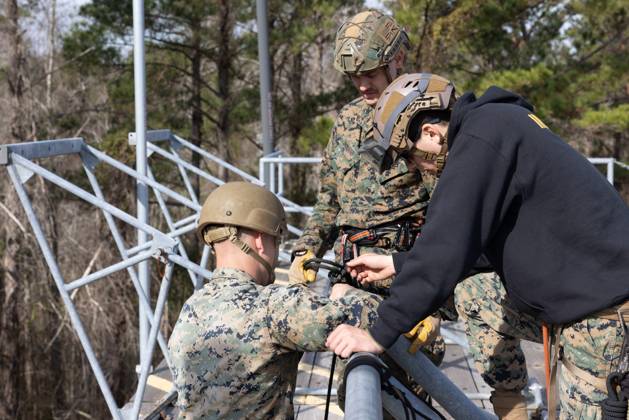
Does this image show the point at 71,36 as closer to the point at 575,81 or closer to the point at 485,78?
the point at 485,78

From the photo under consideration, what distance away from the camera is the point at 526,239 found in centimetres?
233

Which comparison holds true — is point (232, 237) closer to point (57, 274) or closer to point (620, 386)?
point (620, 386)

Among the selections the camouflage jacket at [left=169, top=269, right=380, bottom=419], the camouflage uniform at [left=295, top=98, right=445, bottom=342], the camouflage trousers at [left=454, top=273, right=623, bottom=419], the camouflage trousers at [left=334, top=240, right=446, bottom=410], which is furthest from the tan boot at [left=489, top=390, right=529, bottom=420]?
the camouflage jacket at [left=169, top=269, right=380, bottom=419]

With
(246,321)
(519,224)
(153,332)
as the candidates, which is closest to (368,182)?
(519,224)

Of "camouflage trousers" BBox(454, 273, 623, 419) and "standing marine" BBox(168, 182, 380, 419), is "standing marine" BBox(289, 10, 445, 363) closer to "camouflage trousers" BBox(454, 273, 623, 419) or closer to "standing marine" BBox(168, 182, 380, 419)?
"camouflage trousers" BBox(454, 273, 623, 419)

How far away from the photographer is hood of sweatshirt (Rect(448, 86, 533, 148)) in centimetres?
237

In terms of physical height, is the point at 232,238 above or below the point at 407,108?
below

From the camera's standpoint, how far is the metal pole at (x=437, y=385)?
210 centimetres

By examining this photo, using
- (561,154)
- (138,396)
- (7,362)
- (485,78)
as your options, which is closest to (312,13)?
(485,78)

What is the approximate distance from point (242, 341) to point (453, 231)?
2.14ft

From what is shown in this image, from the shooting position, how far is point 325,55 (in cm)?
2320

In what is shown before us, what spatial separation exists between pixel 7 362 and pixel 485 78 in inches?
446

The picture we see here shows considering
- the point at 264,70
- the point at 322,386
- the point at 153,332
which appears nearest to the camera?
the point at 153,332

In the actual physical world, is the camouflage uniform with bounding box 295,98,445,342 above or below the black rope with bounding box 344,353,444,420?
above
